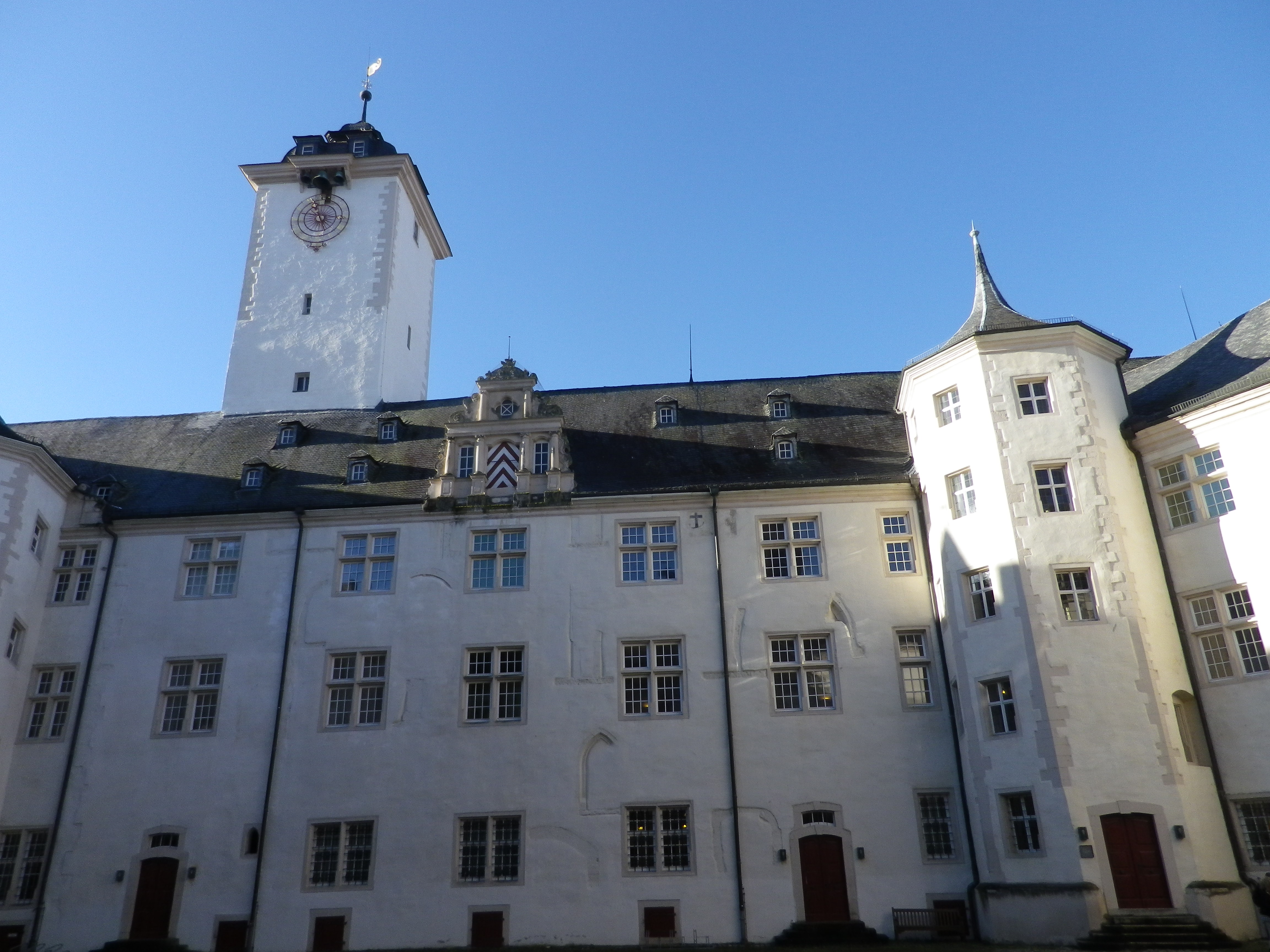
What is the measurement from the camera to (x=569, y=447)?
29984mm

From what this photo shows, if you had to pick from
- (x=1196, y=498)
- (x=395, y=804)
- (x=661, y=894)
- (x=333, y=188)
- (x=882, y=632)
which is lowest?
(x=661, y=894)

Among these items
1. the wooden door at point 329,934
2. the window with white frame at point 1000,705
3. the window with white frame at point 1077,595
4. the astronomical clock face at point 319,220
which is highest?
the astronomical clock face at point 319,220

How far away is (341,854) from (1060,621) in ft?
55.0

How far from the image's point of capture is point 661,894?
76.3ft

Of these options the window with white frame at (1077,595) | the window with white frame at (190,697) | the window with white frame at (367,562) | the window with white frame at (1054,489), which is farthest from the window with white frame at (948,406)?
the window with white frame at (190,697)

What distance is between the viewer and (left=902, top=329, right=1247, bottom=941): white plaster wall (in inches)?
834

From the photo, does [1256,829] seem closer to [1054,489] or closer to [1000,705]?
[1000,705]

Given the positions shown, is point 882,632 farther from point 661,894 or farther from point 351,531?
point 351,531

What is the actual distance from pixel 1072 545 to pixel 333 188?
29250mm

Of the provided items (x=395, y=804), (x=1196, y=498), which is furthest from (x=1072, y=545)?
(x=395, y=804)

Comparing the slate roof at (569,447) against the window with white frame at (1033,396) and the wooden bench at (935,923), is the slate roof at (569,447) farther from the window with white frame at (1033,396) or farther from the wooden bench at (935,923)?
the wooden bench at (935,923)

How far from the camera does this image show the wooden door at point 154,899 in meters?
24.0

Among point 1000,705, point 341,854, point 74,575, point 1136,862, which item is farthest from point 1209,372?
point 74,575

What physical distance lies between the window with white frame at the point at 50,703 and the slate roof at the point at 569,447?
14.9 feet
